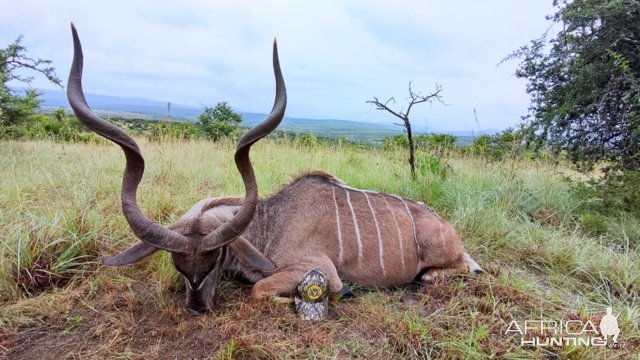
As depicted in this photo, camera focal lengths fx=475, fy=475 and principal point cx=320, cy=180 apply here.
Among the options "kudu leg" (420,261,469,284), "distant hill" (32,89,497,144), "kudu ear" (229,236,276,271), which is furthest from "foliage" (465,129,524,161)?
"kudu ear" (229,236,276,271)

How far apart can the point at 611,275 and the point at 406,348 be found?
2.04m

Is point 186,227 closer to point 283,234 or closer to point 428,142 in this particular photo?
point 283,234

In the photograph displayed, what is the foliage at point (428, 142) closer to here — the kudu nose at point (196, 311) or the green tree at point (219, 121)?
the green tree at point (219, 121)

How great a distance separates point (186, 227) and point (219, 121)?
1061cm

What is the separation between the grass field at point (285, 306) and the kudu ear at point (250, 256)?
9.1 inches

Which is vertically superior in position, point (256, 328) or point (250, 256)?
point (250, 256)

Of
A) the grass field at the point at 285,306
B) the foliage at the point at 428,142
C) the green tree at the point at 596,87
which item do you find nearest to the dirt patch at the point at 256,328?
the grass field at the point at 285,306

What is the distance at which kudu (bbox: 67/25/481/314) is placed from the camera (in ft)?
8.81

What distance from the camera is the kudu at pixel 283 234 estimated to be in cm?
269

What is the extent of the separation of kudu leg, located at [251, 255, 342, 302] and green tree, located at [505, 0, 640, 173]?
369cm

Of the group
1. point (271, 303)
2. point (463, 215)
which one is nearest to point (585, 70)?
point (463, 215)

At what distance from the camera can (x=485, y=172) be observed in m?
6.34

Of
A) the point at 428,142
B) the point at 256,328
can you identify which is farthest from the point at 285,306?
the point at 428,142

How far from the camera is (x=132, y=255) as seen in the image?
9.21 feet
